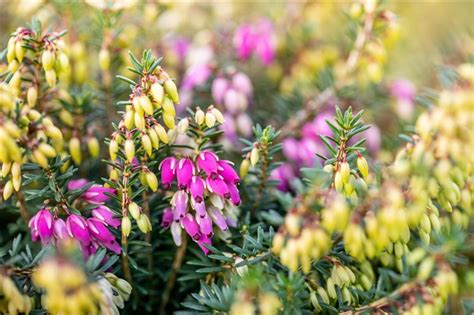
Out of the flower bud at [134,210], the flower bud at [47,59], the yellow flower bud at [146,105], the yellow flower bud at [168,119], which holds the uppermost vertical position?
the flower bud at [47,59]

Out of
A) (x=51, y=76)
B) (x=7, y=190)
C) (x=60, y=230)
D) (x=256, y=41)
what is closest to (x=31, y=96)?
(x=51, y=76)

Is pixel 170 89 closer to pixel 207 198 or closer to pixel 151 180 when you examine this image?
pixel 151 180

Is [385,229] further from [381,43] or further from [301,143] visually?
[381,43]

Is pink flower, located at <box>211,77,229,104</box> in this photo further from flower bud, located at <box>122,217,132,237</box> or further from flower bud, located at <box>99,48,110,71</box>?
flower bud, located at <box>122,217,132,237</box>

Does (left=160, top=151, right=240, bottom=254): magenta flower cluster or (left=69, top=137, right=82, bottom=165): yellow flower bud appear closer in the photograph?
(left=160, top=151, right=240, bottom=254): magenta flower cluster

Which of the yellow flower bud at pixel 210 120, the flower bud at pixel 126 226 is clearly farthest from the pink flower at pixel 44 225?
the yellow flower bud at pixel 210 120

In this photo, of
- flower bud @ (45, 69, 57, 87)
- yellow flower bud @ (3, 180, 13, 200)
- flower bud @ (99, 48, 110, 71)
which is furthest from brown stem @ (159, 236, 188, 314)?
flower bud @ (99, 48, 110, 71)

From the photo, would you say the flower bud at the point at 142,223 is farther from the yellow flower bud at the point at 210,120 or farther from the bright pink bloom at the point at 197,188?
the yellow flower bud at the point at 210,120

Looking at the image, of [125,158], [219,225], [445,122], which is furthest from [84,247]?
[445,122]
